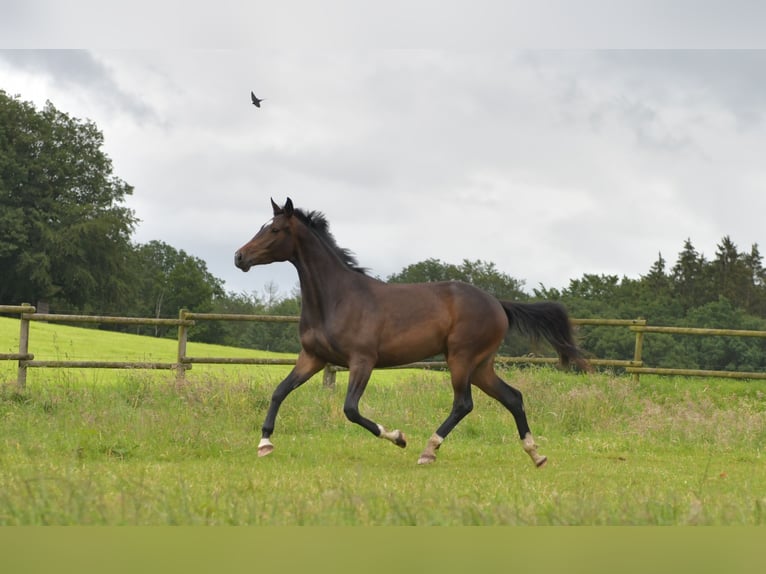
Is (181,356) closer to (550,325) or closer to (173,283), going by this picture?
(550,325)

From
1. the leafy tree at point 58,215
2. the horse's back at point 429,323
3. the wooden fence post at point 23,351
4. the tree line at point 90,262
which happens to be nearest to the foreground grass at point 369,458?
the wooden fence post at point 23,351

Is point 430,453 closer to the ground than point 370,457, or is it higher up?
higher up

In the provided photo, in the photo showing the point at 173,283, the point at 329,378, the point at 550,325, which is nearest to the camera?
the point at 550,325

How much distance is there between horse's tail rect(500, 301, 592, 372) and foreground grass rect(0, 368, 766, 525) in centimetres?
104

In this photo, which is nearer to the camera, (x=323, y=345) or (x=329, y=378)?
(x=323, y=345)

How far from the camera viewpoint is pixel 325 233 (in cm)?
871

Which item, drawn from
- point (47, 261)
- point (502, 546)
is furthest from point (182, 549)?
point (47, 261)

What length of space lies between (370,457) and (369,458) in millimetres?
Answer: 71

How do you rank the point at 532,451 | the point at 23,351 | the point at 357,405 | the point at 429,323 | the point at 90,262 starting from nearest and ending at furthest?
the point at 357,405, the point at 532,451, the point at 429,323, the point at 23,351, the point at 90,262

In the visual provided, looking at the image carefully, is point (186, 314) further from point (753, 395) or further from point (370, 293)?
point (753, 395)

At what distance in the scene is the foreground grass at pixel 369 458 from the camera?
3.71m

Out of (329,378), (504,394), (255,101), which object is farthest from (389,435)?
(329,378)

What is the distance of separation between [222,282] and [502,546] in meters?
Result: 71.7

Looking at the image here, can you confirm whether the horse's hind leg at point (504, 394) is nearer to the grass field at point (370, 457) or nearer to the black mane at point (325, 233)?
the grass field at point (370, 457)
